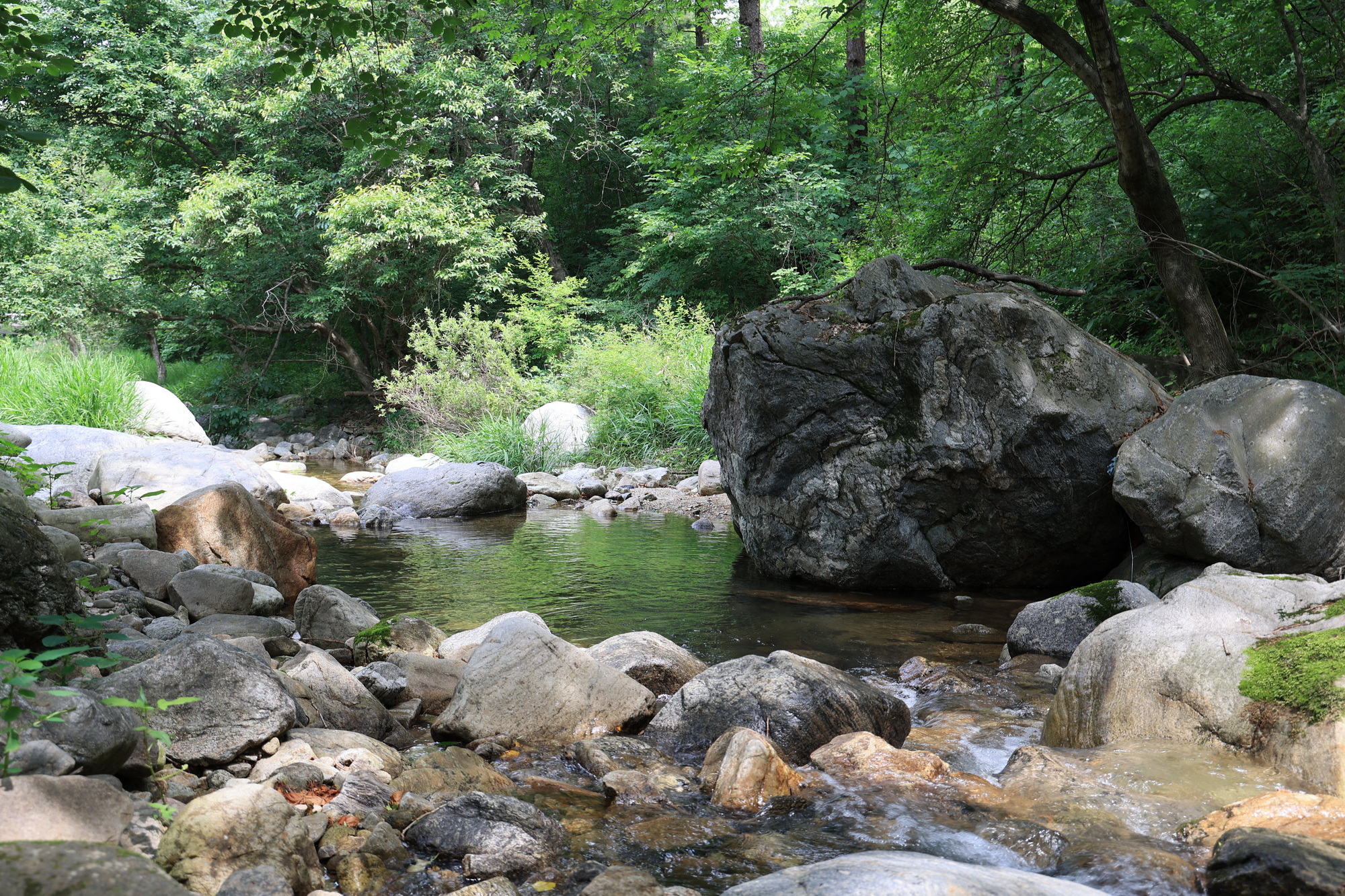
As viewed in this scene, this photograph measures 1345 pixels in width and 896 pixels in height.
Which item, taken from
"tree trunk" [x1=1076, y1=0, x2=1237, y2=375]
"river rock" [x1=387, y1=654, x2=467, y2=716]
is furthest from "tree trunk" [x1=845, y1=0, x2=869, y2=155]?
"river rock" [x1=387, y1=654, x2=467, y2=716]

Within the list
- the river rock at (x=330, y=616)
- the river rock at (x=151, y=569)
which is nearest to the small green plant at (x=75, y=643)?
the river rock at (x=330, y=616)

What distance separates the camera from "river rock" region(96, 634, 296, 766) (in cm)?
286

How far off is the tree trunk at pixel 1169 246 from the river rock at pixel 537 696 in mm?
5550

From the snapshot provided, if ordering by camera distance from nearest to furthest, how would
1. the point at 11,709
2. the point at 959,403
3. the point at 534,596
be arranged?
1. the point at 11,709
2. the point at 959,403
3. the point at 534,596

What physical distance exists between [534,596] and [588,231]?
19300mm

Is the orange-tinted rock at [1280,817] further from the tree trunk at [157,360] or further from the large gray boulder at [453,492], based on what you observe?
the tree trunk at [157,360]

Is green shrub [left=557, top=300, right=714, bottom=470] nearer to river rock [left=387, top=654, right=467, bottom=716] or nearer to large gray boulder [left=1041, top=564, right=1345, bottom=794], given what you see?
river rock [left=387, top=654, right=467, bottom=716]

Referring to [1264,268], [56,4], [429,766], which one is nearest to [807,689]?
[429,766]

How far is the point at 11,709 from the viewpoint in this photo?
1.91 metres

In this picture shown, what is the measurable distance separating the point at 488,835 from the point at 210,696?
118 centimetres

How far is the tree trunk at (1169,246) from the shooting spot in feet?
21.4

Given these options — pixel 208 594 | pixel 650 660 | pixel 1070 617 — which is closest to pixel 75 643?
pixel 208 594

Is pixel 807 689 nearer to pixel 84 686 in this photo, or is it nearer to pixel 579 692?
pixel 579 692

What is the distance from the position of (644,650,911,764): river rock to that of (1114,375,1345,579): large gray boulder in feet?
8.53
